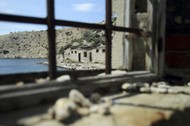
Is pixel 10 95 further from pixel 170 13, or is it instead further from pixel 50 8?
pixel 170 13

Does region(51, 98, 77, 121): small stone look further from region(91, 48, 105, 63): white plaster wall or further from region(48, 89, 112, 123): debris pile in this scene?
region(91, 48, 105, 63): white plaster wall

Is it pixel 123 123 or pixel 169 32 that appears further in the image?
pixel 169 32

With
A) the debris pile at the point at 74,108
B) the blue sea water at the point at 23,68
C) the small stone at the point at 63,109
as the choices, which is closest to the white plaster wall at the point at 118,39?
the debris pile at the point at 74,108

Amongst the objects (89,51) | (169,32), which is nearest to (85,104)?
(169,32)

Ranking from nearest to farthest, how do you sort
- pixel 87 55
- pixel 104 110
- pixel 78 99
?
Result: pixel 104 110, pixel 78 99, pixel 87 55

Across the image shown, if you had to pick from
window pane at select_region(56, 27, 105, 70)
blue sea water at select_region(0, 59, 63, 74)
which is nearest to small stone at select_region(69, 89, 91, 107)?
window pane at select_region(56, 27, 105, 70)

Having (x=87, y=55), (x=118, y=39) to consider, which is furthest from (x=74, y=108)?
(x=87, y=55)

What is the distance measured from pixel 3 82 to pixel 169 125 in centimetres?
236

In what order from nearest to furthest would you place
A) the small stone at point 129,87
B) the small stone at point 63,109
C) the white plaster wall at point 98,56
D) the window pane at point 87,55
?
the small stone at point 63,109 < the small stone at point 129,87 < the window pane at point 87,55 < the white plaster wall at point 98,56

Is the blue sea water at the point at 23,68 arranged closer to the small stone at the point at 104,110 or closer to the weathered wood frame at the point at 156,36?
the weathered wood frame at the point at 156,36

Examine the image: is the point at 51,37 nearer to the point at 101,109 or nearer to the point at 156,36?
the point at 101,109

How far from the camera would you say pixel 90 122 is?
2953mm

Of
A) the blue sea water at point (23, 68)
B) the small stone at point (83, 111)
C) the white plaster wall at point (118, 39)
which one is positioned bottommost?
the blue sea water at point (23, 68)

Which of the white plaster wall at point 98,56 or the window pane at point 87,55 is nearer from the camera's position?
the window pane at point 87,55
